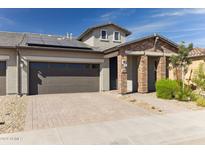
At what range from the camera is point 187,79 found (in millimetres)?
15250

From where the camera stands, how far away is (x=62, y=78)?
13711mm

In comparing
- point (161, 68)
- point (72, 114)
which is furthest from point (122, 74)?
point (72, 114)

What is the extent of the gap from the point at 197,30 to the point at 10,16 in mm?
13298

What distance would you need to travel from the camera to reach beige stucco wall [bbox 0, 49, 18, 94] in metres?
12.3

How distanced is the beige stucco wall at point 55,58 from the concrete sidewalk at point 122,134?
26.0 ft

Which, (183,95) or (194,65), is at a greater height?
(194,65)

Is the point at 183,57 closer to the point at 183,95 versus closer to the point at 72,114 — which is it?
the point at 183,95

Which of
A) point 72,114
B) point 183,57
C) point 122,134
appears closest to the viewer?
point 122,134

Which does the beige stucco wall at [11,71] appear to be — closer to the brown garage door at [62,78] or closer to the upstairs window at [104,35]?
the brown garage door at [62,78]

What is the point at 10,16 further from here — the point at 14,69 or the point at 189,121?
the point at 189,121

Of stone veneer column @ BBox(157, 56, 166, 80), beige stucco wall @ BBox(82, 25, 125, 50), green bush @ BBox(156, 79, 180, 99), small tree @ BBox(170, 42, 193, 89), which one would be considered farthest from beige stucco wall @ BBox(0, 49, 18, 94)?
small tree @ BBox(170, 42, 193, 89)

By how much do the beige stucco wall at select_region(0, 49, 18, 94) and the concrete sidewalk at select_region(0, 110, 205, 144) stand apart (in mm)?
8055

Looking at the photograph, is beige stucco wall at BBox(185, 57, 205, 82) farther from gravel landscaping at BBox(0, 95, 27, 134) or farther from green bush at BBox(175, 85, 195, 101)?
gravel landscaping at BBox(0, 95, 27, 134)

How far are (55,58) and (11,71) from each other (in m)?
3.24
